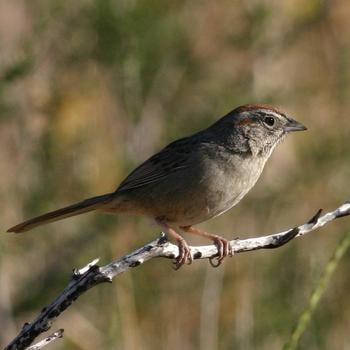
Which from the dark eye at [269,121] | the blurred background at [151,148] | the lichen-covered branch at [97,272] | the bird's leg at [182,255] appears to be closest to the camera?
the lichen-covered branch at [97,272]

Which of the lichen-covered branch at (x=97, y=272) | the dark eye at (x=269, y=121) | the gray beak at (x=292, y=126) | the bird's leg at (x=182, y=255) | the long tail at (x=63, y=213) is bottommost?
the lichen-covered branch at (x=97, y=272)

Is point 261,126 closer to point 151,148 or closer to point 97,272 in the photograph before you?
point 151,148

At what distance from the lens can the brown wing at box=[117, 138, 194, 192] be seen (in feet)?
16.6

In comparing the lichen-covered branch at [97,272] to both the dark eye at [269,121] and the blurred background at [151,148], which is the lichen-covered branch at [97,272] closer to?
the dark eye at [269,121]

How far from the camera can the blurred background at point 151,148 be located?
239 inches

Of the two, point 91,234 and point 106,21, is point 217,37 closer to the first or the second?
point 106,21

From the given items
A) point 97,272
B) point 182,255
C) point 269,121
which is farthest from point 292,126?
point 97,272

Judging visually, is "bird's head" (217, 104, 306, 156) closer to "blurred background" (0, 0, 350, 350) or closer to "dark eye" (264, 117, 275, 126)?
"dark eye" (264, 117, 275, 126)

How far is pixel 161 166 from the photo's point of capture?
5.13 meters

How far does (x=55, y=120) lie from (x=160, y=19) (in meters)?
1.01

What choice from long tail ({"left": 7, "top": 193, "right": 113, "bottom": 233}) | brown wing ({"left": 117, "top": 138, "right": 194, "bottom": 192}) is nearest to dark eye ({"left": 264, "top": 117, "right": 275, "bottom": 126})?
brown wing ({"left": 117, "top": 138, "right": 194, "bottom": 192})

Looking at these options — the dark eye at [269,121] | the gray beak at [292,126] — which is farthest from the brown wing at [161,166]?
the gray beak at [292,126]

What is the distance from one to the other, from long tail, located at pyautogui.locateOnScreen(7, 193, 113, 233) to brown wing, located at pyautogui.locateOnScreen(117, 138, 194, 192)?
21 centimetres

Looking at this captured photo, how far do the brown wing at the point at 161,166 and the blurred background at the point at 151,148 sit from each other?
89 centimetres
